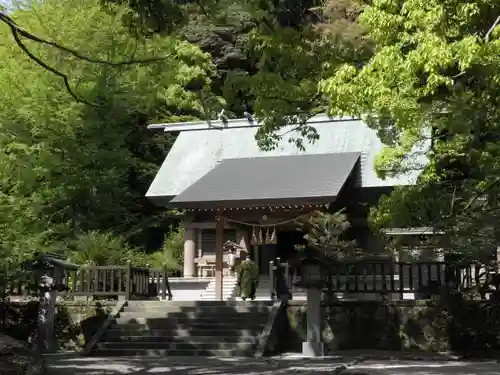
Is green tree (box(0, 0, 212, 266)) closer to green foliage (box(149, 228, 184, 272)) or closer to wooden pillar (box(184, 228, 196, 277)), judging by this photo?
green foliage (box(149, 228, 184, 272))

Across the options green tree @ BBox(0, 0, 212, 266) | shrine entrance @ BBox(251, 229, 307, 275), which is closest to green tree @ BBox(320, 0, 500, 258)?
shrine entrance @ BBox(251, 229, 307, 275)

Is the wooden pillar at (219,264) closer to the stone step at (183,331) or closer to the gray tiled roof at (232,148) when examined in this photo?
the gray tiled roof at (232,148)

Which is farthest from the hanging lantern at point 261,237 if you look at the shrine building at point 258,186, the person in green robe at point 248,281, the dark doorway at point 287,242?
the person in green robe at point 248,281

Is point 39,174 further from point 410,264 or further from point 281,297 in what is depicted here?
point 410,264

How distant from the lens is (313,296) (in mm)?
13312

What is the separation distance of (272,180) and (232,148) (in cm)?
360

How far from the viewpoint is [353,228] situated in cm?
1998

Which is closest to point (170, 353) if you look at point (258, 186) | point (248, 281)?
point (248, 281)

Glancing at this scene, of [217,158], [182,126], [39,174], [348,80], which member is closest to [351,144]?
[217,158]

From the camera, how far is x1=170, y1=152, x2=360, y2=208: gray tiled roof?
18609 mm

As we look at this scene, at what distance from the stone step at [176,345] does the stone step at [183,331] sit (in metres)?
0.37

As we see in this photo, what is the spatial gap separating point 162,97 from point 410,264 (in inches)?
613

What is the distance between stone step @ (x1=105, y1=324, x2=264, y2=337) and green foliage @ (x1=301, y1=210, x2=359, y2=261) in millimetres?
3314

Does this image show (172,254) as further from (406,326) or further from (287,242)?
(406,326)
